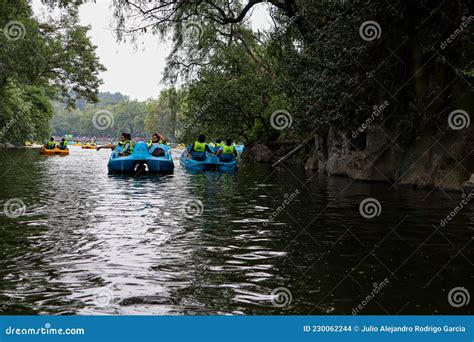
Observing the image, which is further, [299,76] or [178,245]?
[299,76]

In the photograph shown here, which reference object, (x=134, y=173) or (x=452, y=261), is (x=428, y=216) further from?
(x=134, y=173)

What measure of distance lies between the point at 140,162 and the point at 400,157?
388 inches

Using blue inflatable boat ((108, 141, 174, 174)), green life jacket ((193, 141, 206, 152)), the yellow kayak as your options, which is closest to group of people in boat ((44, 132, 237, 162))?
green life jacket ((193, 141, 206, 152))

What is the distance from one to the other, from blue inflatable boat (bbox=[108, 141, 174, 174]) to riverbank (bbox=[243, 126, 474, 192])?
693 centimetres

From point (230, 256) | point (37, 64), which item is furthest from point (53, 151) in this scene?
point (230, 256)

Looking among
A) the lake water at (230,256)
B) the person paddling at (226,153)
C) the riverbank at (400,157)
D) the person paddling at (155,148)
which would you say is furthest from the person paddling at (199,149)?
the lake water at (230,256)

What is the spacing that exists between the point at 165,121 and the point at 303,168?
91399 millimetres

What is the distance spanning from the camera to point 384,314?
174 inches

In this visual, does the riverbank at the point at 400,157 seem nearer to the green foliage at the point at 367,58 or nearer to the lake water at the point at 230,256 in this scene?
the green foliage at the point at 367,58

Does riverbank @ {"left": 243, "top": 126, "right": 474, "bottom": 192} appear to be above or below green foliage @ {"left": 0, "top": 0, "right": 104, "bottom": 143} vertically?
below

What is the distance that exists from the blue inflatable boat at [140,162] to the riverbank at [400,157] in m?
6.93

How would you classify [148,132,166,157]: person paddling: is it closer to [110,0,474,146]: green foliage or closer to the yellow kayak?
[110,0,474,146]: green foliage

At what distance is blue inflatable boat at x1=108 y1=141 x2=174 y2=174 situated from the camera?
2016 centimetres

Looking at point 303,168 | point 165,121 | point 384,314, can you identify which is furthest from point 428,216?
point 165,121
